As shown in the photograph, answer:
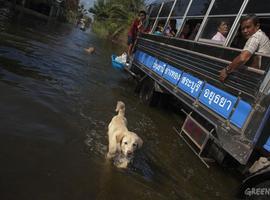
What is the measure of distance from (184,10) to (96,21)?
55258 millimetres

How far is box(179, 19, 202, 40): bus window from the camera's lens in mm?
9206

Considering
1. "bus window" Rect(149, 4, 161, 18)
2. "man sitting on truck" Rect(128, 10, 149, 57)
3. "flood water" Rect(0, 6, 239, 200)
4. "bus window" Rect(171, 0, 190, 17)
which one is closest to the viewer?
"flood water" Rect(0, 6, 239, 200)

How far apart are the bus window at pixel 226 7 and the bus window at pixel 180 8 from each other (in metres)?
2.01

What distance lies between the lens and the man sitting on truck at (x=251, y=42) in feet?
20.3

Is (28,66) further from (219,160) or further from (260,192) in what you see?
(260,192)

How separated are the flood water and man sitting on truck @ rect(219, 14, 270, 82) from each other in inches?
88.8

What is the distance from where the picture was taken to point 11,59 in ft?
38.7

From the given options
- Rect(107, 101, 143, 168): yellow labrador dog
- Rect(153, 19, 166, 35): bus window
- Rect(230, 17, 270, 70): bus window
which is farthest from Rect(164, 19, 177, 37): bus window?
Rect(107, 101, 143, 168): yellow labrador dog

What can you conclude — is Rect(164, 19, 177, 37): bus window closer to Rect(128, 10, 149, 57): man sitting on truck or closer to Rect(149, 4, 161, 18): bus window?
Rect(149, 4, 161, 18): bus window

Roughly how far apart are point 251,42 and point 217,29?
1.93 meters

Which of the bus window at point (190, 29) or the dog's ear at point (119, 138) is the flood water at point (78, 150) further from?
the bus window at point (190, 29)

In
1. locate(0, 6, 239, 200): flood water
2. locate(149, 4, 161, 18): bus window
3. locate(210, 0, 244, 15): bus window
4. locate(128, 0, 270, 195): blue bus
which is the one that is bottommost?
locate(0, 6, 239, 200): flood water

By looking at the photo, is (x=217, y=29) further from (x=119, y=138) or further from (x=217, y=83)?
(x=119, y=138)

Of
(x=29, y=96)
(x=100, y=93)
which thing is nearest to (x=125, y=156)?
(x=29, y=96)
